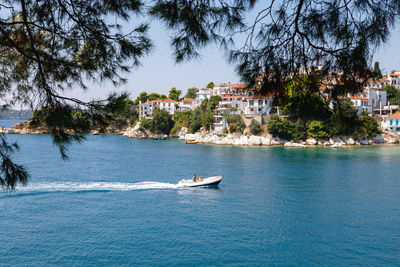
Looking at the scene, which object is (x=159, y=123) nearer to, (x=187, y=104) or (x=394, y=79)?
(x=187, y=104)

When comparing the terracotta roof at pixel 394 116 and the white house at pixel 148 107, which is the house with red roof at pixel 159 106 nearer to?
the white house at pixel 148 107

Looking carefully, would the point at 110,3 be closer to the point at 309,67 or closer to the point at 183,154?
the point at 309,67

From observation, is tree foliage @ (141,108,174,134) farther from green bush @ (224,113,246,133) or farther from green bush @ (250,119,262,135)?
green bush @ (250,119,262,135)

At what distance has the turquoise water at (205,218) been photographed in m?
Answer: 11.6

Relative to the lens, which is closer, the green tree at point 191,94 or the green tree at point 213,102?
the green tree at point 213,102

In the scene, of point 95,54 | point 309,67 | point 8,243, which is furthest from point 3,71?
point 8,243

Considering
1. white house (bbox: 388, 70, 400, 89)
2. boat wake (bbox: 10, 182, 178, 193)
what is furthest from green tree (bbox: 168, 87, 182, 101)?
boat wake (bbox: 10, 182, 178, 193)

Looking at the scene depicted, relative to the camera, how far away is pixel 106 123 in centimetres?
346

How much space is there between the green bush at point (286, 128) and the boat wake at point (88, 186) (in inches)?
1042

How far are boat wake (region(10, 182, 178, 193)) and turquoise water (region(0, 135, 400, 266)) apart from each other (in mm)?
67

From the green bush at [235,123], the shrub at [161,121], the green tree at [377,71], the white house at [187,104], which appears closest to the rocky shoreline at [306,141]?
the green bush at [235,123]

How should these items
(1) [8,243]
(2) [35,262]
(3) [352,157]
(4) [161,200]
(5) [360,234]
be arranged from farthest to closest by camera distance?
(3) [352,157]
(4) [161,200]
(5) [360,234]
(1) [8,243]
(2) [35,262]

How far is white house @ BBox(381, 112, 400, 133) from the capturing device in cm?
4553

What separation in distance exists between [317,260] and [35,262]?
1017 cm
